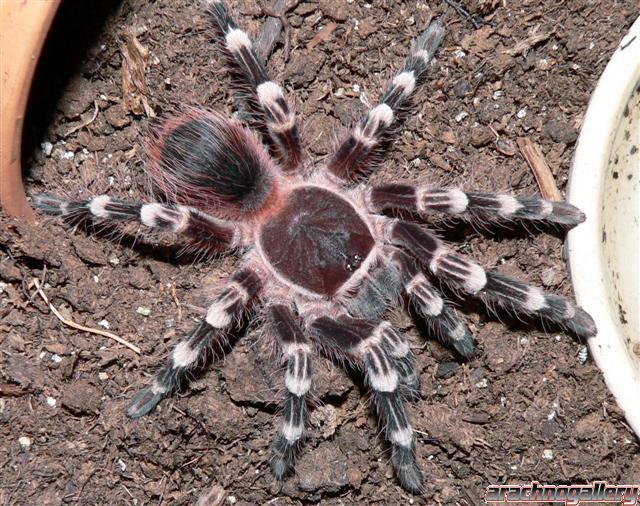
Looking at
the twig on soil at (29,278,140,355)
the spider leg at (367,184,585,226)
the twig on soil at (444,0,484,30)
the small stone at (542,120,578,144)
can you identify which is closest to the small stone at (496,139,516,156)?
the small stone at (542,120,578,144)

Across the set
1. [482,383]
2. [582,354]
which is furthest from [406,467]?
[582,354]

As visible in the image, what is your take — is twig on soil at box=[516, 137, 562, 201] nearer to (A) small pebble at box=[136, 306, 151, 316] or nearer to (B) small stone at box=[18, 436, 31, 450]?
(A) small pebble at box=[136, 306, 151, 316]

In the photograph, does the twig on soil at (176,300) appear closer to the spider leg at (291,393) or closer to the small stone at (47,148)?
the spider leg at (291,393)

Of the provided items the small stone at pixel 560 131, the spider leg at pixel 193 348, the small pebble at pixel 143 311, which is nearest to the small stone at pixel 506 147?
the small stone at pixel 560 131

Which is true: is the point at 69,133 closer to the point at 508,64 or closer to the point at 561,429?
the point at 508,64

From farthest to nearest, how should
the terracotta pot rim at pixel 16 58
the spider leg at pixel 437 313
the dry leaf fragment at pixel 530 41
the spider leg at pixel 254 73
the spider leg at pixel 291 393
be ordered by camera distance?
the dry leaf fragment at pixel 530 41 → the spider leg at pixel 254 73 → the spider leg at pixel 437 313 → the spider leg at pixel 291 393 → the terracotta pot rim at pixel 16 58

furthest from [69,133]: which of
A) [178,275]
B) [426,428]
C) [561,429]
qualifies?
[561,429]

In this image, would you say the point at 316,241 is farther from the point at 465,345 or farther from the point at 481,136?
the point at 481,136
